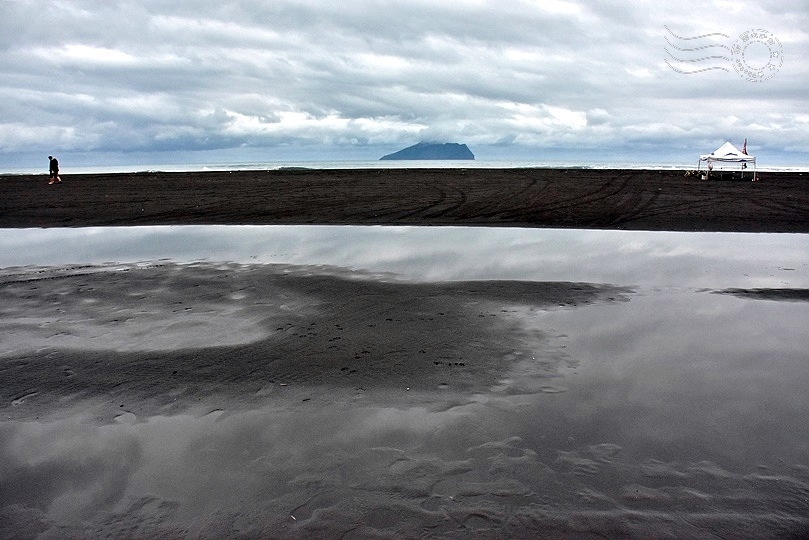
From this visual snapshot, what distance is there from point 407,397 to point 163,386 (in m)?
2.82

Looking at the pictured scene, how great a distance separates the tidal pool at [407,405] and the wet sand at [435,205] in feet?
32.0

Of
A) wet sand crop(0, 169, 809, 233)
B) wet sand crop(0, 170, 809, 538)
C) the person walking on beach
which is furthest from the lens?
the person walking on beach

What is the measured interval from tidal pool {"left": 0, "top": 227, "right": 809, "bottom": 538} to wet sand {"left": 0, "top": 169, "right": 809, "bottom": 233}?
9.75 metres

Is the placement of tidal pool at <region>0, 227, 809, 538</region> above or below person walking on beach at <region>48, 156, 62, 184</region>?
below

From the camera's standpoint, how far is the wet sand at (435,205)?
22281 millimetres

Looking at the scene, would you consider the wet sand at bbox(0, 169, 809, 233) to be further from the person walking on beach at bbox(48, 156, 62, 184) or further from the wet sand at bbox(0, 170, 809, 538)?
the wet sand at bbox(0, 170, 809, 538)

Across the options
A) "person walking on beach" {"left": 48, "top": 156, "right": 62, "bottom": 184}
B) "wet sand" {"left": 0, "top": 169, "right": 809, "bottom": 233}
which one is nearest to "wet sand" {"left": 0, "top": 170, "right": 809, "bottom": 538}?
"wet sand" {"left": 0, "top": 169, "right": 809, "bottom": 233}

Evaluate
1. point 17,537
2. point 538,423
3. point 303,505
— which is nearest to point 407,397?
point 538,423

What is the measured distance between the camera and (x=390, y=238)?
61.3 feet

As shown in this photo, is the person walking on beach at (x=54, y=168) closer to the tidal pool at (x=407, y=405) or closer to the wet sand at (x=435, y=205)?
the wet sand at (x=435, y=205)

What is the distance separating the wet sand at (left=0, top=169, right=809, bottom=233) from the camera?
22.3 metres

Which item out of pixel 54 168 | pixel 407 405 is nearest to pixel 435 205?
pixel 407 405

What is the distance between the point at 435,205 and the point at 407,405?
2128 centimetres

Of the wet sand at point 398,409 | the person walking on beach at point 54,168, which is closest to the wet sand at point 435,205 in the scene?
the person walking on beach at point 54,168
